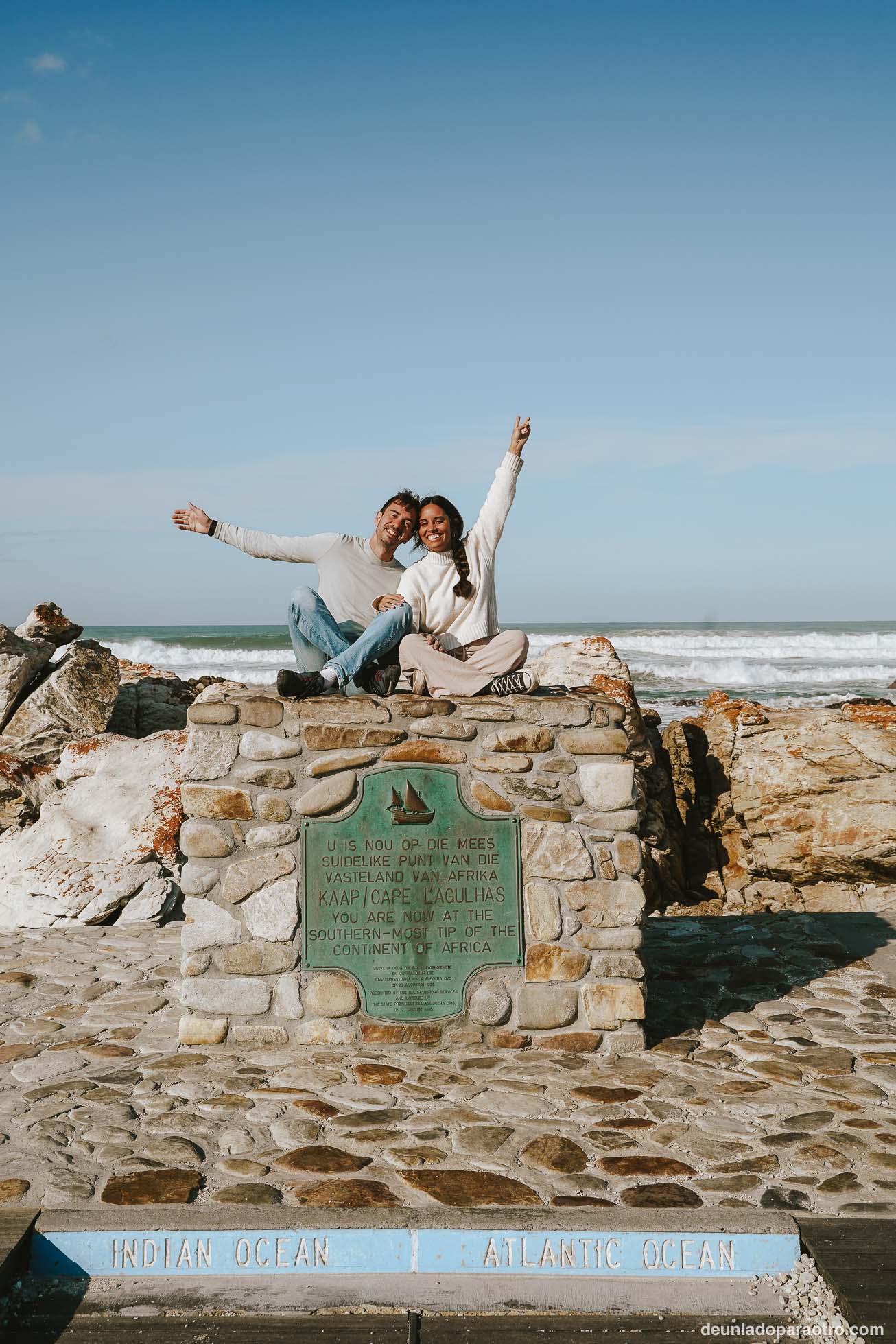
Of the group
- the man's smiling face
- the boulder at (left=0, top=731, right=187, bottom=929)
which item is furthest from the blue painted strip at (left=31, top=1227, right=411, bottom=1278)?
the boulder at (left=0, top=731, right=187, bottom=929)

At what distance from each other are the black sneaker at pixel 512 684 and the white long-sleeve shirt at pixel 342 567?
983mm

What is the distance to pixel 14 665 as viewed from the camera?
28.3ft

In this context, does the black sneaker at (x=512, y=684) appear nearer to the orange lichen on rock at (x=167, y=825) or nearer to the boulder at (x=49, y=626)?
the orange lichen on rock at (x=167, y=825)

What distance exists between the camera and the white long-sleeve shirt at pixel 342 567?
5426 mm

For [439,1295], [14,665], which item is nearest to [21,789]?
[14,665]

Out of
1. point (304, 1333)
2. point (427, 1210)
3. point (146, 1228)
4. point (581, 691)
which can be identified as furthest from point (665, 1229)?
point (581, 691)

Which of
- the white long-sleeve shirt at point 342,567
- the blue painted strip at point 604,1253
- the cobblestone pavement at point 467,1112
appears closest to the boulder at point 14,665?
the cobblestone pavement at point 467,1112

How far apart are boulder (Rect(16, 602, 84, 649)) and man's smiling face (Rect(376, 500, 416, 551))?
490 centimetres

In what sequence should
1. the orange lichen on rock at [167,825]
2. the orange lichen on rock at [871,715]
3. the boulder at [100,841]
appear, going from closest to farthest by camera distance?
the boulder at [100,841] → the orange lichen on rock at [167,825] → the orange lichen on rock at [871,715]

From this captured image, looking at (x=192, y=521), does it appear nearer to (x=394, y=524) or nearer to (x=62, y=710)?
(x=394, y=524)

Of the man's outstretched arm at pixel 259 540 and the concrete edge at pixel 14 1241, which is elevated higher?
the man's outstretched arm at pixel 259 540

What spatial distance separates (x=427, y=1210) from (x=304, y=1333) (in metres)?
0.55

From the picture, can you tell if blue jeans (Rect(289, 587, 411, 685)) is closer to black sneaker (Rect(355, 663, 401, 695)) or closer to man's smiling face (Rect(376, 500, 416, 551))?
black sneaker (Rect(355, 663, 401, 695))

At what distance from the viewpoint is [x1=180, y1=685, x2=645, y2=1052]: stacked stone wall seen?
14.7 feet
